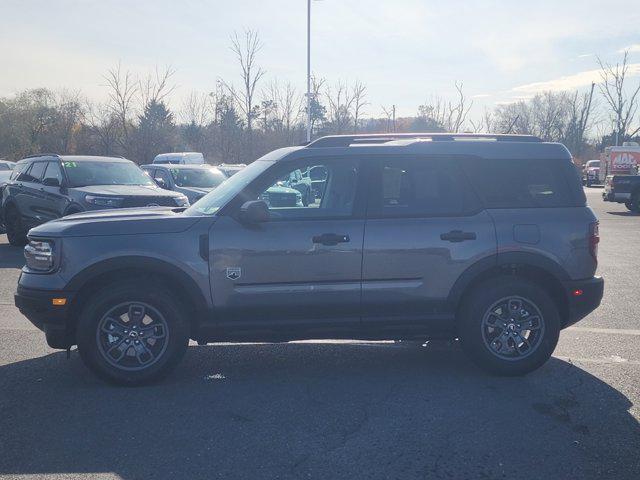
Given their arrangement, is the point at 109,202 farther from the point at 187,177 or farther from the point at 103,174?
the point at 187,177

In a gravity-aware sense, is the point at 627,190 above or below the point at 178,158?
below

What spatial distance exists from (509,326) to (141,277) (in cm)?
310

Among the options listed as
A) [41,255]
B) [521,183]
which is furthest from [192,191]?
[521,183]

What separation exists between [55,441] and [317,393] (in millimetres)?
1913

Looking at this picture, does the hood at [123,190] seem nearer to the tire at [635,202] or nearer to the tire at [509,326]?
the tire at [509,326]

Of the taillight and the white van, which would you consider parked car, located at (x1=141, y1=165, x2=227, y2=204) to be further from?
the taillight

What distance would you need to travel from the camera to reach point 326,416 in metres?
4.59

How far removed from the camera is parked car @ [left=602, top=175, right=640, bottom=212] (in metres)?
24.1

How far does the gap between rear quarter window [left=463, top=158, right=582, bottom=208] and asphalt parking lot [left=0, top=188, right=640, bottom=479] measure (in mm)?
1491

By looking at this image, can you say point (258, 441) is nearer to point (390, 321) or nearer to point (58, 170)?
point (390, 321)

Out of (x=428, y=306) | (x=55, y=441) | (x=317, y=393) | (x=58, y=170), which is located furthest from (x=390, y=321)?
(x=58, y=170)

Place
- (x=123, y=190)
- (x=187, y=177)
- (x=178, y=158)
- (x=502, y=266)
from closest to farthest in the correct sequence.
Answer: (x=502, y=266) < (x=123, y=190) < (x=187, y=177) < (x=178, y=158)

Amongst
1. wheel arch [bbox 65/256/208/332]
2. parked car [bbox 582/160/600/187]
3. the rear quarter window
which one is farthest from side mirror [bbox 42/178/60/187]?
parked car [bbox 582/160/600/187]

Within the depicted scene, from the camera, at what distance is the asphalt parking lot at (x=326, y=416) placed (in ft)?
12.5
